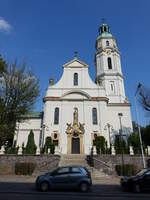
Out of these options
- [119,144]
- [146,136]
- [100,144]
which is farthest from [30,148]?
[146,136]

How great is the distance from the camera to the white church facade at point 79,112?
92.0 ft

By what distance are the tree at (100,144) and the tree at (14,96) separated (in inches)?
457

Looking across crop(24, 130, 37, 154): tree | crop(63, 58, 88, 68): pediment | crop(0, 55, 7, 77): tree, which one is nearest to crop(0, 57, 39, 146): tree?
crop(0, 55, 7, 77): tree

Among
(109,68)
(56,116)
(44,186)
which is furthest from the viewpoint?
(109,68)

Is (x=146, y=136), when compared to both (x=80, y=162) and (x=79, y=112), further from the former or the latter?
(x=80, y=162)

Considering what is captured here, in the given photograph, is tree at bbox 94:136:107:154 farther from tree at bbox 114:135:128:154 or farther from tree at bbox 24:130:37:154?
tree at bbox 24:130:37:154

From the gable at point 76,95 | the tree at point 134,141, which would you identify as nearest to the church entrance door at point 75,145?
the gable at point 76,95

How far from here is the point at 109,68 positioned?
37469 millimetres

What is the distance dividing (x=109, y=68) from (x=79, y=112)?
13.3 meters

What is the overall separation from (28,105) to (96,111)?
14267mm

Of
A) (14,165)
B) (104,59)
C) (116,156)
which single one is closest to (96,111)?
(116,156)

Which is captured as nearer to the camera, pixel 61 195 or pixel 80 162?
pixel 61 195

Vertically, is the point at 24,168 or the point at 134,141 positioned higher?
the point at 134,141

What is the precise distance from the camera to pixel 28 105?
19016 mm
